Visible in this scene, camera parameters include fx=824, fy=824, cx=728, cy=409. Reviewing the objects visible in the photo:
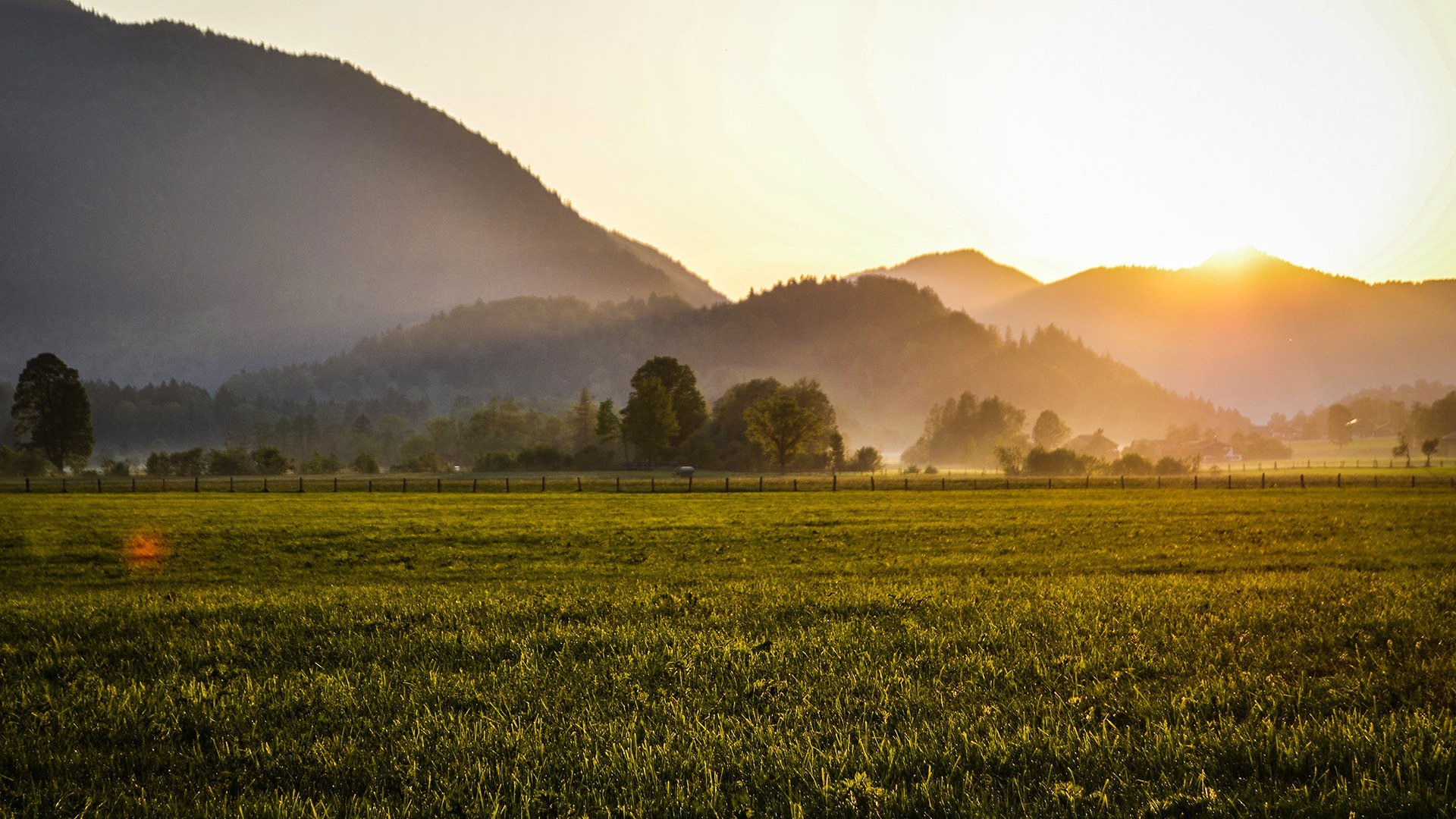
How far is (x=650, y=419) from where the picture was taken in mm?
146750

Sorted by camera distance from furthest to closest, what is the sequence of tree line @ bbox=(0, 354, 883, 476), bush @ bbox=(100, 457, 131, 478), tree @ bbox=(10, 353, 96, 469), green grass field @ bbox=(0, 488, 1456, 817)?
bush @ bbox=(100, 457, 131, 478) → tree line @ bbox=(0, 354, 883, 476) → tree @ bbox=(10, 353, 96, 469) → green grass field @ bbox=(0, 488, 1456, 817)

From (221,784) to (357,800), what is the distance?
5.31 ft

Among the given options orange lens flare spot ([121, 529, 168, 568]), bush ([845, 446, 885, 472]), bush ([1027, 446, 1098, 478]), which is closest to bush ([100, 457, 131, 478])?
orange lens flare spot ([121, 529, 168, 568])

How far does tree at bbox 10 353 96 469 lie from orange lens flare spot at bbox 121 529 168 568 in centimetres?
11724

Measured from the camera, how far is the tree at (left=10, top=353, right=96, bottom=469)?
422 feet

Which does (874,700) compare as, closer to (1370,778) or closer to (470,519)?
(1370,778)

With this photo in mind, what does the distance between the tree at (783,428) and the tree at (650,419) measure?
16.5 metres

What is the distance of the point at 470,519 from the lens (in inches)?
Answer: 1789

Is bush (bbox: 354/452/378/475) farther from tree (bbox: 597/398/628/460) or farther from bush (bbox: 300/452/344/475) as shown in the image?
tree (bbox: 597/398/628/460)

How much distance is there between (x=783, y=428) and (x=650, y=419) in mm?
24598

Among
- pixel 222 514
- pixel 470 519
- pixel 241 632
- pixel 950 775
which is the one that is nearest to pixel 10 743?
pixel 241 632

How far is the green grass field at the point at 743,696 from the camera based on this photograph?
686cm

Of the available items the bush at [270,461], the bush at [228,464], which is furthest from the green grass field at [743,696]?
the bush at [228,464]

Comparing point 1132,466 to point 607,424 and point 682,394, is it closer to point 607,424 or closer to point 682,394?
point 682,394
